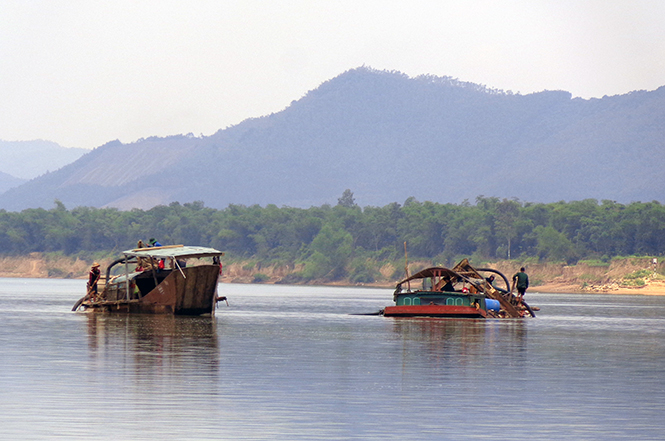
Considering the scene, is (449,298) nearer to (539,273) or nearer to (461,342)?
(461,342)

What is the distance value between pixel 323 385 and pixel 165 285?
30500 mm

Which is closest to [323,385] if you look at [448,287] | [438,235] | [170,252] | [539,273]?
[170,252]

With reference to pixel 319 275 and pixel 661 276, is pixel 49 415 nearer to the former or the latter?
pixel 661 276

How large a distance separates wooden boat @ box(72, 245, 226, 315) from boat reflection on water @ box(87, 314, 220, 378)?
104 inches

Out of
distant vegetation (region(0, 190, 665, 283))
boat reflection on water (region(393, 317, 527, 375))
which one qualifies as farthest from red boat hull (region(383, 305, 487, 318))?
distant vegetation (region(0, 190, 665, 283))

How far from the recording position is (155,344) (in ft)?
104

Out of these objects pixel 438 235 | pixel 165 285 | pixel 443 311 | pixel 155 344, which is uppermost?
pixel 438 235

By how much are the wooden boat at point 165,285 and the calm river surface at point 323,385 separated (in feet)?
32.4

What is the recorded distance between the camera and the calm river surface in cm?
1645

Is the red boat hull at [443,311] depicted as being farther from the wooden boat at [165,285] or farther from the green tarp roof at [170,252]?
the green tarp roof at [170,252]

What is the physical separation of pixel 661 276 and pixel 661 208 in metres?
23.9

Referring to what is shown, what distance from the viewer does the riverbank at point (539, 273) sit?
13350 centimetres

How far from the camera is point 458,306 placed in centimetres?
5209

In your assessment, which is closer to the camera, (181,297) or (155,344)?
(155,344)
